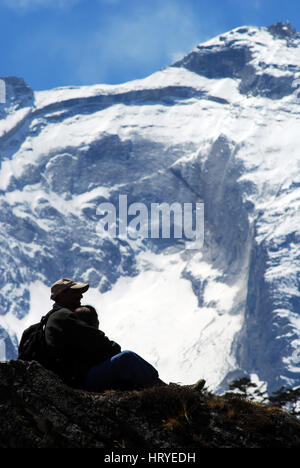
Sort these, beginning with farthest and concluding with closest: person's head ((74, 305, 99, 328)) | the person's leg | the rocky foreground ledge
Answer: person's head ((74, 305, 99, 328))
the person's leg
the rocky foreground ledge

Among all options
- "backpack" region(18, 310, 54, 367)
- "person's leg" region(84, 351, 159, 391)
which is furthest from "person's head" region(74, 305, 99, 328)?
"person's leg" region(84, 351, 159, 391)

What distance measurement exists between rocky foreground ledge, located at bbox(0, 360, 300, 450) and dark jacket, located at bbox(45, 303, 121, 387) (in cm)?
73

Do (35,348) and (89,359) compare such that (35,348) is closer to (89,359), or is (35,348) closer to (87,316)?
(89,359)

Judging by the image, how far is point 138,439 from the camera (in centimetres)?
1218

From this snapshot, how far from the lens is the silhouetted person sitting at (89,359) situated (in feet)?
44.9

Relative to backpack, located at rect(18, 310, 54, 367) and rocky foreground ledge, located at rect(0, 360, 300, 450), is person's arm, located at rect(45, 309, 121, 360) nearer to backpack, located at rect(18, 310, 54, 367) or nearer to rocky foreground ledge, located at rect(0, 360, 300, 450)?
backpack, located at rect(18, 310, 54, 367)

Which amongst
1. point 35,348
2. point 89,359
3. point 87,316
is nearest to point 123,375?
point 89,359

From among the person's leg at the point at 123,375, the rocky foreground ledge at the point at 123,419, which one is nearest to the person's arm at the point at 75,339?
the person's leg at the point at 123,375

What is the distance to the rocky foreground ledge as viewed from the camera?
39.6ft

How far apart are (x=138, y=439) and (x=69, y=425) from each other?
3.49 feet

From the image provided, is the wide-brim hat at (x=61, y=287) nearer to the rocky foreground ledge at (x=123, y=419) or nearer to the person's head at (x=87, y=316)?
the person's head at (x=87, y=316)

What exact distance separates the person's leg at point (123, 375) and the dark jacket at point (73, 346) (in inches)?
11.2
